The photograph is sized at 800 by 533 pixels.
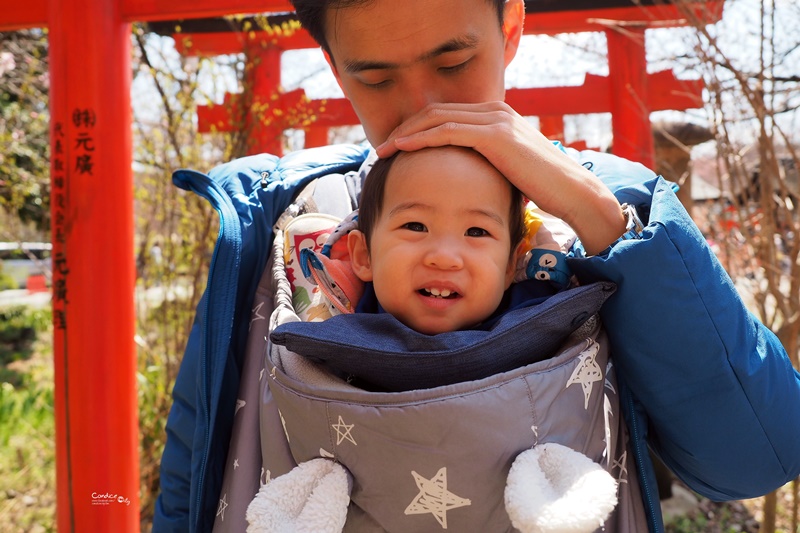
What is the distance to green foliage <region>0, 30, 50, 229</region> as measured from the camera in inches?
227

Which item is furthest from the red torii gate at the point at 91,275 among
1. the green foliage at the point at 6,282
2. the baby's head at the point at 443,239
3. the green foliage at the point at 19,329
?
the green foliage at the point at 6,282

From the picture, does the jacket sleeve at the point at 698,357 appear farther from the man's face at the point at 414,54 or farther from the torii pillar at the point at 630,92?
the torii pillar at the point at 630,92

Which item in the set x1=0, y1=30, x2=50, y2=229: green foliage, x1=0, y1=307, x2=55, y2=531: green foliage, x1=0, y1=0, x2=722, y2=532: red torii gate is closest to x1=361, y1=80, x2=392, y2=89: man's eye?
x1=0, y1=0, x2=722, y2=532: red torii gate

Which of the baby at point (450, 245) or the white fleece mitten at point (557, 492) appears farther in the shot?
the baby at point (450, 245)

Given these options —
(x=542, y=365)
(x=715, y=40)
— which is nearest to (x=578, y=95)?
(x=715, y=40)

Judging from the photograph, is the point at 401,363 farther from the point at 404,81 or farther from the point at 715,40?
the point at 715,40

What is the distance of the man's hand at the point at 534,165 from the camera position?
3.91 ft

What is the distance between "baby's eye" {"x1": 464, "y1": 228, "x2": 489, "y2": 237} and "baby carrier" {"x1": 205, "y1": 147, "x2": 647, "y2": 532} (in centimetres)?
21

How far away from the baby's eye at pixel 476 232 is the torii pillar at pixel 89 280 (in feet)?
7.54

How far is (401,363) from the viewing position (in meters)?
1.06

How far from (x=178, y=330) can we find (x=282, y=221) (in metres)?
3.60

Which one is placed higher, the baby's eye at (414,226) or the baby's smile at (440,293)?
the baby's eye at (414,226)

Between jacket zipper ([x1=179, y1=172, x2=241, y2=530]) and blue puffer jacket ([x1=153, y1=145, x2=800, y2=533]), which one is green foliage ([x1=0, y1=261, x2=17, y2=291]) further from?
blue puffer jacket ([x1=153, y1=145, x2=800, y2=533])

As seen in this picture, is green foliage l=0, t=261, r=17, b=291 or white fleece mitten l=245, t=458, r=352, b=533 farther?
green foliage l=0, t=261, r=17, b=291
